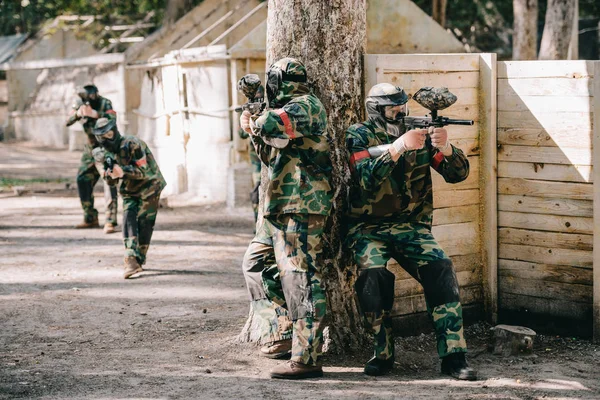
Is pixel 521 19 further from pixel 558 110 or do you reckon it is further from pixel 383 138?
pixel 383 138

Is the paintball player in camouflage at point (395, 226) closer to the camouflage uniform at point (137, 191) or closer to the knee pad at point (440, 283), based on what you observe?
the knee pad at point (440, 283)

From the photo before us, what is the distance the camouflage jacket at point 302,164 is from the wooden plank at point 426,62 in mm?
817

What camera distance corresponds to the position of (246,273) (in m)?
6.32

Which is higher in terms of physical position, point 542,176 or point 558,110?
point 558,110

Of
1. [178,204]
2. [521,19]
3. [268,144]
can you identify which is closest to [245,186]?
[178,204]

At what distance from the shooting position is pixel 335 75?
6355 millimetres

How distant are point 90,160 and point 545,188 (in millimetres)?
7675

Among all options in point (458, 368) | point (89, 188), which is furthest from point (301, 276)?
point (89, 188)

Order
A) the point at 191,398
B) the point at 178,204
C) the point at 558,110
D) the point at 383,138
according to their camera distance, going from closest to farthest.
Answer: the point at 191,398
the point at 383,138
the point at 558,110
the point at 178,204

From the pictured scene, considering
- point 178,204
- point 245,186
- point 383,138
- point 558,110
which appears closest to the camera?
point 383,138

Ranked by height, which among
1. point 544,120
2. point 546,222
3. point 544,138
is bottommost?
point 546,222

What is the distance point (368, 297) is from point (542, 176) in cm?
188

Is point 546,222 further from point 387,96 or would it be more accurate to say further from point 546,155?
point 387,96

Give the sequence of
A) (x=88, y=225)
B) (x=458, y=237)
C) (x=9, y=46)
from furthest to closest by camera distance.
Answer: (x=9, y=46), (x=88, y=225), (x=458, y=237)
